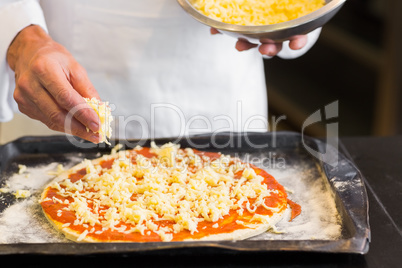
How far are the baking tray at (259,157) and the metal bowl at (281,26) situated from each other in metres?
0.43

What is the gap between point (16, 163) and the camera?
5.87 feet

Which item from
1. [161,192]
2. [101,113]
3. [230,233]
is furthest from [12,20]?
[230,233]

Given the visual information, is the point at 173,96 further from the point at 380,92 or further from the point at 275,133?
the point at 380,92

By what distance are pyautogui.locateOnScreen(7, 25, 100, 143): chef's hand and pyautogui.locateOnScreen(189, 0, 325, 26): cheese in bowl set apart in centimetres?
42

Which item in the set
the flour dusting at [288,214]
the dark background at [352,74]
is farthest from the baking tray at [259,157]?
the dark background at [352,74]

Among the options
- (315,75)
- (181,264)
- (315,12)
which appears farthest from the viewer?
(315,75)

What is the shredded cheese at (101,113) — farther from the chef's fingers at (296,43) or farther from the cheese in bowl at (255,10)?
the chef's fingers at (296,43)

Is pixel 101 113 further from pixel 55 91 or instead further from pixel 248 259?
pixel 248 259

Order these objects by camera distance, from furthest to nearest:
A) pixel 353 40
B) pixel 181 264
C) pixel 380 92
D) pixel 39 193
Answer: pixel 353 40 < pixel 380 92 < pixel 39 193 < pixel 181 264

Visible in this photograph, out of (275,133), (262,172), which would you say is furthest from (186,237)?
(275,133)

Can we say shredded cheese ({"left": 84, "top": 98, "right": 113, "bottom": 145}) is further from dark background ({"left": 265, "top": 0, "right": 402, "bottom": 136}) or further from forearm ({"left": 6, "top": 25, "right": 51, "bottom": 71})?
dark background ({"left": 265, "top": 0, "right": 402, "bottom": 136})

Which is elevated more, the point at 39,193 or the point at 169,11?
the point at 169,11

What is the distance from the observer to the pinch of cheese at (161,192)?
55.0 inches

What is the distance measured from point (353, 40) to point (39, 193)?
2.73m
